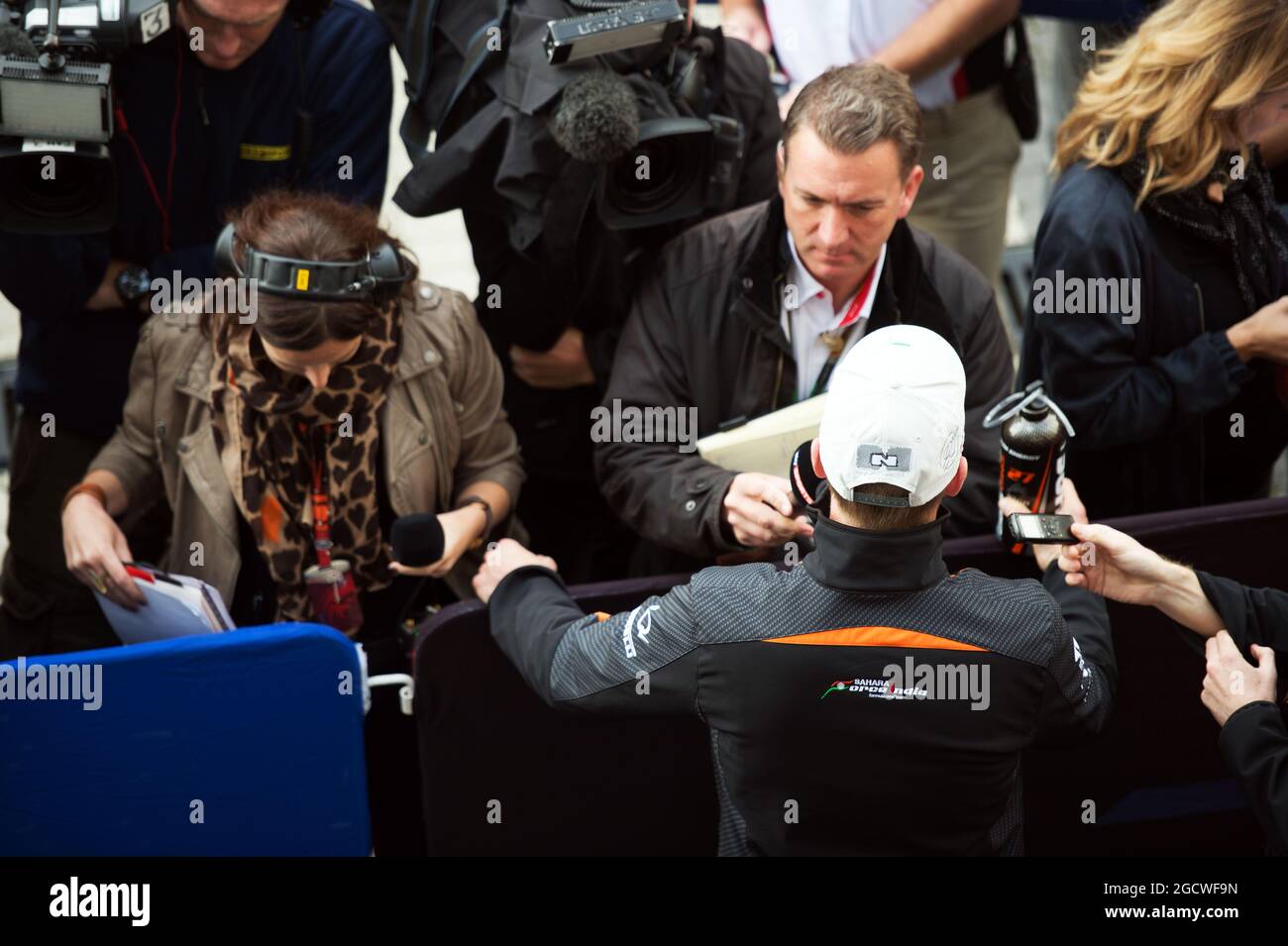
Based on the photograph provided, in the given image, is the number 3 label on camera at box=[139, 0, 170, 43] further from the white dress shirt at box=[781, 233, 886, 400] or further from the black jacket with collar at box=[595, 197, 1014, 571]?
the white dress shirt at box=[781, 233, 886, 400]

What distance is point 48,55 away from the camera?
9.41ft

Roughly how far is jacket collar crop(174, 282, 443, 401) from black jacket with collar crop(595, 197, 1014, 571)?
415mm

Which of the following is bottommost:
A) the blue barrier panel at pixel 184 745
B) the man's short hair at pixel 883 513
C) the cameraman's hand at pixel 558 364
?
the blue barrier panel at pixel 184 745

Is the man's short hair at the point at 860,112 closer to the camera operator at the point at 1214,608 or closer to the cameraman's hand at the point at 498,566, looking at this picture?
the camera operator at the point at 1214,608

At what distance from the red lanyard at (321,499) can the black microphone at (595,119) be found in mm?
781

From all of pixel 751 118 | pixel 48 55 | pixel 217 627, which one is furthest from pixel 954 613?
pixel 48 55

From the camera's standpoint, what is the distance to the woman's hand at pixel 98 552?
286 centimetres

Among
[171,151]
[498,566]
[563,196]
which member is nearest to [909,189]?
[563,196]

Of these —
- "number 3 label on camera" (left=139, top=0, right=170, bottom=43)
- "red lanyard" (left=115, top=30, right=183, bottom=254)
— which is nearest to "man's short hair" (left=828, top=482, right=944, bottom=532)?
"number 3 label on camera" (left=139, top=0, right=170, bottom=43)

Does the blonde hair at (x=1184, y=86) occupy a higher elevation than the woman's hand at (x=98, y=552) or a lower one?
higher

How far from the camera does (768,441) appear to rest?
2.94m

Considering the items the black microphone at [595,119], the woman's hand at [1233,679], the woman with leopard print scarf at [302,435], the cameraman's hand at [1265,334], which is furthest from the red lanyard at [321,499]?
the cameraman's hand at [1265,334]

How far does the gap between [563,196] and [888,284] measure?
72 centimetres

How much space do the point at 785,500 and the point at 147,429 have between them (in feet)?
4.59
